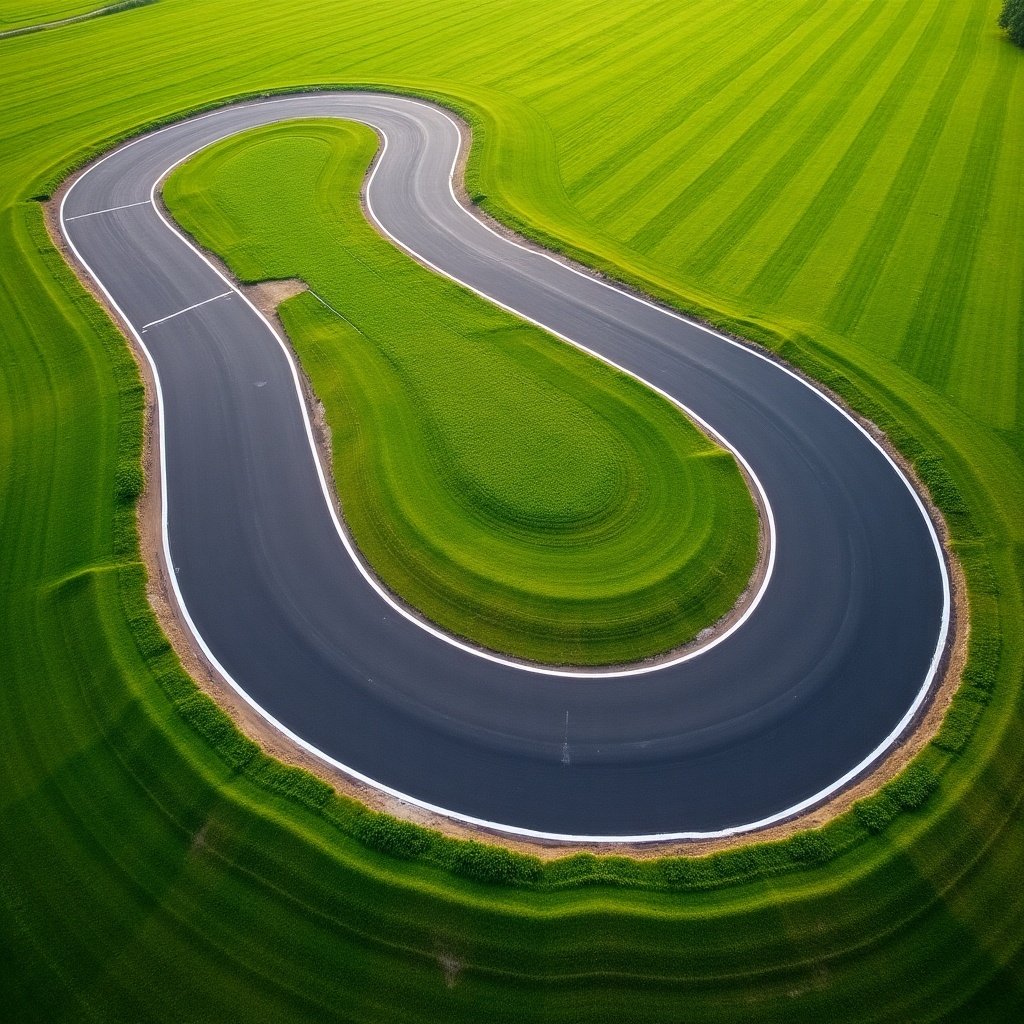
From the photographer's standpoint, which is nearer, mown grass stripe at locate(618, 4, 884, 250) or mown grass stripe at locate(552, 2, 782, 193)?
mown grass stripe at locate(618, 4, 884, 250)

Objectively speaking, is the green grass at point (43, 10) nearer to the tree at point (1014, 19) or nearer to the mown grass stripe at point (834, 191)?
the mown grass stripe at point (834, 191)

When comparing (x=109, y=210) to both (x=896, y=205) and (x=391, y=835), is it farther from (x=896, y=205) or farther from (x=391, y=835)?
(x=896, y=205)

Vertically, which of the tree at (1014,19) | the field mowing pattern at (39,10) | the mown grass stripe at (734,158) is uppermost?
the field mowing pattern at (39,10)

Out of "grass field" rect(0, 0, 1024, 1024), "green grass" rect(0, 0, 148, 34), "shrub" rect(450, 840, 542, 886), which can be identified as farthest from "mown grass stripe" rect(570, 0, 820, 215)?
"green grass" rect(0, 0, 148, 34)

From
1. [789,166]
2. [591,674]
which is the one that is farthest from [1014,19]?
[591,674]

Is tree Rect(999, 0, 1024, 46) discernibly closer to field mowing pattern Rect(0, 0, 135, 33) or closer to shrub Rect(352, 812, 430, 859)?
shrub Rect(352, 812, 430, 859)

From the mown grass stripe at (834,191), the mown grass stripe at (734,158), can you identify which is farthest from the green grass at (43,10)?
the mown grass stripe at (834,191)

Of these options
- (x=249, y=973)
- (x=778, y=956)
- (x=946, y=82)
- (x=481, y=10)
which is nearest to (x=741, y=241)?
(x=946, y=82)

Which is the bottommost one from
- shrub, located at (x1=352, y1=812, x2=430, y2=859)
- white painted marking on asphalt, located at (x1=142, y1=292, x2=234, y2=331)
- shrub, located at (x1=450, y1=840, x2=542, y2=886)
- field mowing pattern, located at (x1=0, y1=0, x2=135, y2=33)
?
shrub, located at (x1=450, y1=840, x2=542, y2=886)
